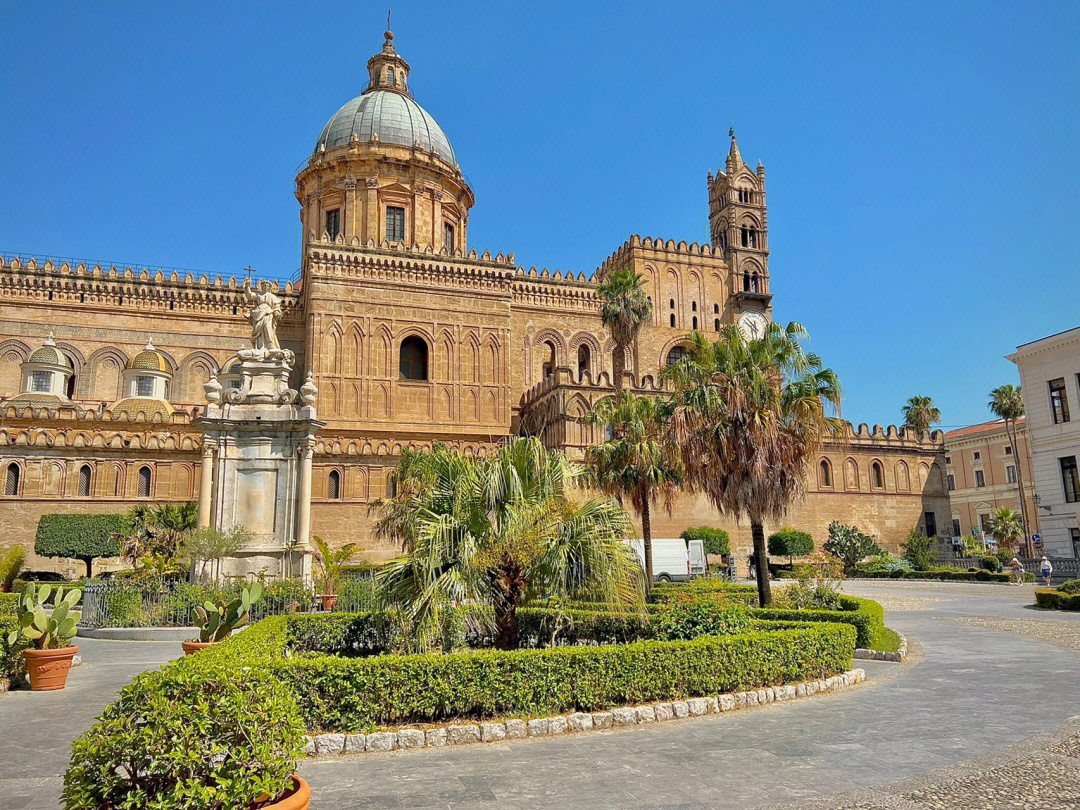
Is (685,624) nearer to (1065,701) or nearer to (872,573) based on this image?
(1065,701)

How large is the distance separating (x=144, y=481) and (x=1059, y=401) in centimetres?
3797

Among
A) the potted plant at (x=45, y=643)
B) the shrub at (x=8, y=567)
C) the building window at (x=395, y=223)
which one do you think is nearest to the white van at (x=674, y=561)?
the shrub at (x=8, y=567)

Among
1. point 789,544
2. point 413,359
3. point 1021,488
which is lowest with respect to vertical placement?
point 789,544

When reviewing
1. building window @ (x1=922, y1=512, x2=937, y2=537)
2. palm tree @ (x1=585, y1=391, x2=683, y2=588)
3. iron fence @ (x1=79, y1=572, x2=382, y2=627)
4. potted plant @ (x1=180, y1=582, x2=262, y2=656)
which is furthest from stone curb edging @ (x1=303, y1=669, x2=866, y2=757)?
building window @ (x1=922, y1=512, x2=937, y2=537)

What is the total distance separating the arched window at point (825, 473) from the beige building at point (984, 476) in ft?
60.4

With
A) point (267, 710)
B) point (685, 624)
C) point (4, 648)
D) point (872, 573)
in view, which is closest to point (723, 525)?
point (872, 573)

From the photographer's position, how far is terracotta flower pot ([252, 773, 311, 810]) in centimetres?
427

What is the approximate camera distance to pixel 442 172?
152 ft

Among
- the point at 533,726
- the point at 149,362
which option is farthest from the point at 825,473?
the point at 533,726

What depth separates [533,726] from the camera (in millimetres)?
7824

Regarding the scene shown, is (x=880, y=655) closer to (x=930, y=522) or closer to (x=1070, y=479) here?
(x=1070, y=479)

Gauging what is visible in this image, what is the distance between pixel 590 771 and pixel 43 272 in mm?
42326

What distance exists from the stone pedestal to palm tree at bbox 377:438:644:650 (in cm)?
910

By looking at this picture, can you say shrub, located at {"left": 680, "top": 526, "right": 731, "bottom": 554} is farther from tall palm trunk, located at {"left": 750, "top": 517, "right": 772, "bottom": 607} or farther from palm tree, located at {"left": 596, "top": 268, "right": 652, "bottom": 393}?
tall palm trunk, located at {"left": 750, "top": 517, "right": 772, "bottom": 607}
